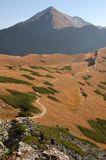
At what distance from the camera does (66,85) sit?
374ft

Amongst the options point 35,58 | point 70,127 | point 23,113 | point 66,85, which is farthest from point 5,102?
point 35,58

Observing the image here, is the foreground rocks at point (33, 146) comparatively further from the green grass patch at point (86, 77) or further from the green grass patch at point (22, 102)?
the green grass patch at point (86, 77)

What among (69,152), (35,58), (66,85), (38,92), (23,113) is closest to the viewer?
(69,152)

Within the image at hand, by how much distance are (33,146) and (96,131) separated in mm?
31623

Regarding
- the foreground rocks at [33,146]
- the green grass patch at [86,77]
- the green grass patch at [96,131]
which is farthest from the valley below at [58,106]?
the green grass patch at [86,77]

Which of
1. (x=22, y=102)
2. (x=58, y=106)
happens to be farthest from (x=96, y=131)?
(x=22, y=102)

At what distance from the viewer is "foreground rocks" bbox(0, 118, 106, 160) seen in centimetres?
4115

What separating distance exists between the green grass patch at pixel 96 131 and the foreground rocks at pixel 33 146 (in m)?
12.7

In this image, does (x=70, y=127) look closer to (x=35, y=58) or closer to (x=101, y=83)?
(x=101, y=83)

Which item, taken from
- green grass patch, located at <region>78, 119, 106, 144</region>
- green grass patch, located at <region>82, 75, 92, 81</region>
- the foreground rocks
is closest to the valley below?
green grass patch, located at <region>78, 119, 106, 144</region>

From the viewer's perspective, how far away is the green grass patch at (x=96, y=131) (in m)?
68.2

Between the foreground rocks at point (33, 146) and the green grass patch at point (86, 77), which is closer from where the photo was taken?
the foreground rocks at point (33, 146)

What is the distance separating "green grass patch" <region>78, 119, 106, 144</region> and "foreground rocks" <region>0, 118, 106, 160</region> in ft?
41.7

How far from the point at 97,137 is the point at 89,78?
269 ft
